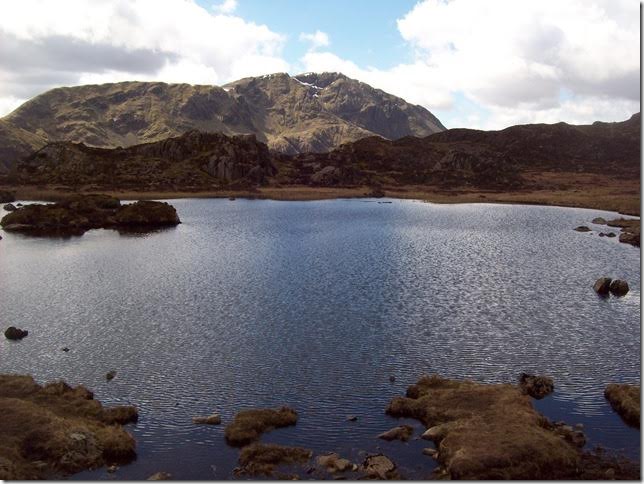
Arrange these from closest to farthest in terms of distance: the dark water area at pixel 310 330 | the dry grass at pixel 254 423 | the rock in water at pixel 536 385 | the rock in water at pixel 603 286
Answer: the dry grass at pixel 254 423 < the dark water area at pixel 310 330 < the rock in water at pixel 536 385 < the rock in water at pixel 603 286

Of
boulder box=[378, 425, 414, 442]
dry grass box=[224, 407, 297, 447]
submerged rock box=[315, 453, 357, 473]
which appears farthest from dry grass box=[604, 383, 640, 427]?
dry grass box=[224, 407, 297, 447]

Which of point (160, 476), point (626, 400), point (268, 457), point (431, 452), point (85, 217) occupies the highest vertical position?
point (85, 217)

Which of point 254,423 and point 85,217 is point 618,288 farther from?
point 85,217

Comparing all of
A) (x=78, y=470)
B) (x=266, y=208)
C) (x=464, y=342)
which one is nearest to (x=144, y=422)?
(x=78, y=470)

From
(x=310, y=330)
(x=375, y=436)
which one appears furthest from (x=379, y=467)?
(x=310, y=330)

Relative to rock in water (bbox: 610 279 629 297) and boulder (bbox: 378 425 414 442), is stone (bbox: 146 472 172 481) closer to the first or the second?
boulder (bbox: 378 425 414 442)

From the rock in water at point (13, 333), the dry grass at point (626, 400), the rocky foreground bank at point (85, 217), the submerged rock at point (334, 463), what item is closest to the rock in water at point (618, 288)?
the dry grass at point (626, 400)

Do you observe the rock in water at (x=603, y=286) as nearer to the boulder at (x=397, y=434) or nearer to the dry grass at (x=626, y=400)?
the dry grass at (x=626, y=400)

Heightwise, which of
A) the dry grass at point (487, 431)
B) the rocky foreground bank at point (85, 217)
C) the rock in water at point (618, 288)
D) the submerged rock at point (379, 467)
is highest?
the rocky foreground bank at point (85, 217)
